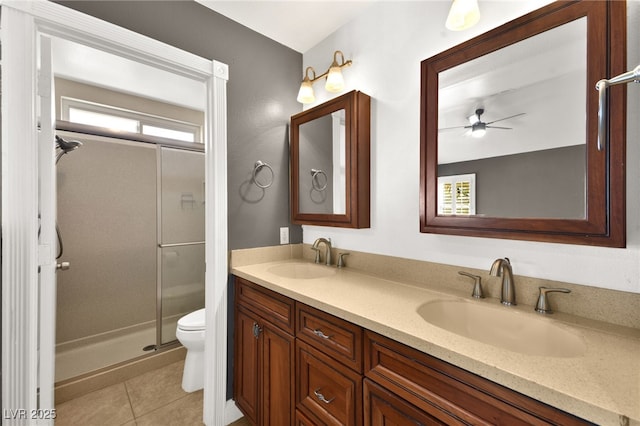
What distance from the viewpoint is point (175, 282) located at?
108 inches

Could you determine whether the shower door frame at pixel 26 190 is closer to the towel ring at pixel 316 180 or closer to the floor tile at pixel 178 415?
the floor tile at pixel 178 415

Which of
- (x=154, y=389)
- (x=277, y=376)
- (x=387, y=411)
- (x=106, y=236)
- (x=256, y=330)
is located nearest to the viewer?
(x=387, y=411)

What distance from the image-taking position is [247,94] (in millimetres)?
1792

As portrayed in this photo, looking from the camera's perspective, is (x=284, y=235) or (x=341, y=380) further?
(x=284, y=235)

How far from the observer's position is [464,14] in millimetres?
1104

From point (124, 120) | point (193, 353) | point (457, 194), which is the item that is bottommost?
point (193, 353)

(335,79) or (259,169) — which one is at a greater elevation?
(335,79)

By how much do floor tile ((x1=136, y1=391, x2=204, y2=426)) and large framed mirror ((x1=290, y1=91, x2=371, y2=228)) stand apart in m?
1.42

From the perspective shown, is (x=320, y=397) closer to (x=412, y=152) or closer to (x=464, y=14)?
(x=412, y=152)

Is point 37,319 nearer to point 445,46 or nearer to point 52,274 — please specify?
point 52,274

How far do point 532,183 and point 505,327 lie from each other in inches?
21.6

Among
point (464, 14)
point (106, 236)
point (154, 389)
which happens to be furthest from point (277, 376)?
point (106, 236)

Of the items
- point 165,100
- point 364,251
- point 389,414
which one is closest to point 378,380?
point 389,414

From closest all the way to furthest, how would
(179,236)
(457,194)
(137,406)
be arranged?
(457,194) < (137,406) < (179,236)
